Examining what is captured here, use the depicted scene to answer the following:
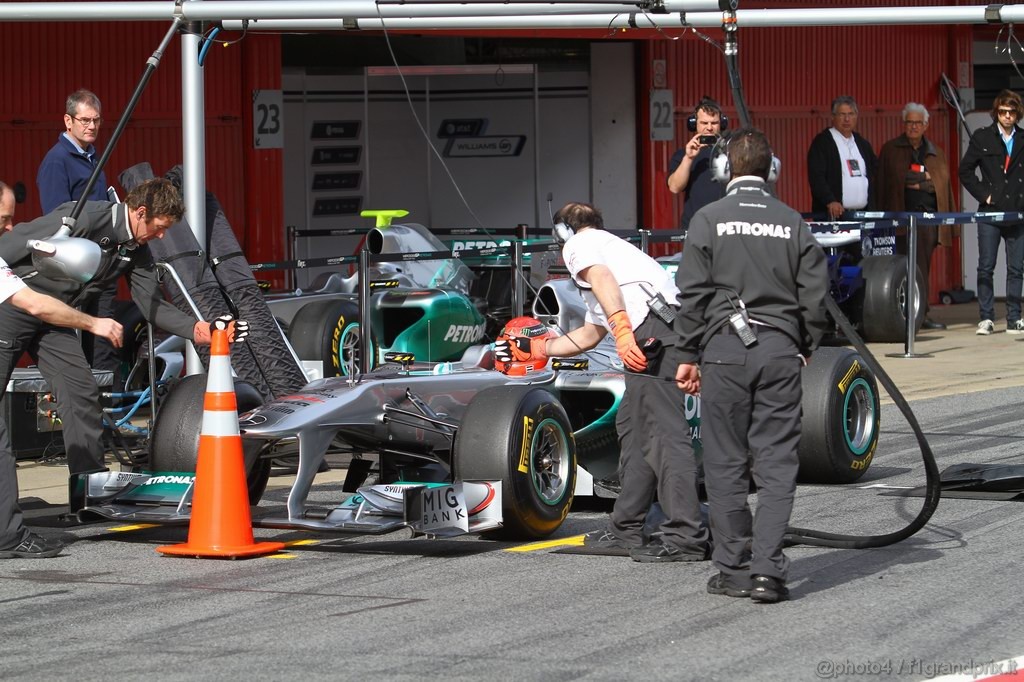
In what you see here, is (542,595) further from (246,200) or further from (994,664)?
(246,200)

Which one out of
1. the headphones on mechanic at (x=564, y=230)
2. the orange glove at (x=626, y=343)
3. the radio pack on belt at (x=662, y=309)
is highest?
the headphones on mechanic at (x=564, y=230)

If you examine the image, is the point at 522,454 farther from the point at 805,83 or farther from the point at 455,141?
the point at 805,83

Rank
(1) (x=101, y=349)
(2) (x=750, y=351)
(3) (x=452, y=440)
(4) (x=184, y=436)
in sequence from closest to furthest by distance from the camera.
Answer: (2) (x=750, y=351) < (3) (x=452, y=440) < (4) (x=184, y=436) < (1) (x=101, y=349)

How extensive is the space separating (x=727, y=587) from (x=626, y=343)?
133cm

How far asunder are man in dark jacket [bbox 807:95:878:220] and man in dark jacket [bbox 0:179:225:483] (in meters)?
9.41

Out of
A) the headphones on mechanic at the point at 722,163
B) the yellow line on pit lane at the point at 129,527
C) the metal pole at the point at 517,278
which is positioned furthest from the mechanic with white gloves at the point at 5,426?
the metal pole at the point at 517,278

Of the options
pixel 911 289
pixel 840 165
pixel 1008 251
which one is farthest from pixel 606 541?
pixel 1008 251

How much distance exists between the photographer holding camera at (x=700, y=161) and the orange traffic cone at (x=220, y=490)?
5799 millimetres

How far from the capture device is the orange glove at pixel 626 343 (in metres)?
7.70

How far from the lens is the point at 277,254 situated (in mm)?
18609

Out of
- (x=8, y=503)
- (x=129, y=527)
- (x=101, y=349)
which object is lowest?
(x=129, y=527)

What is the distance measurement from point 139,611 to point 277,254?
472 inches

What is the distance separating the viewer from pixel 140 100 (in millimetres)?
17438
